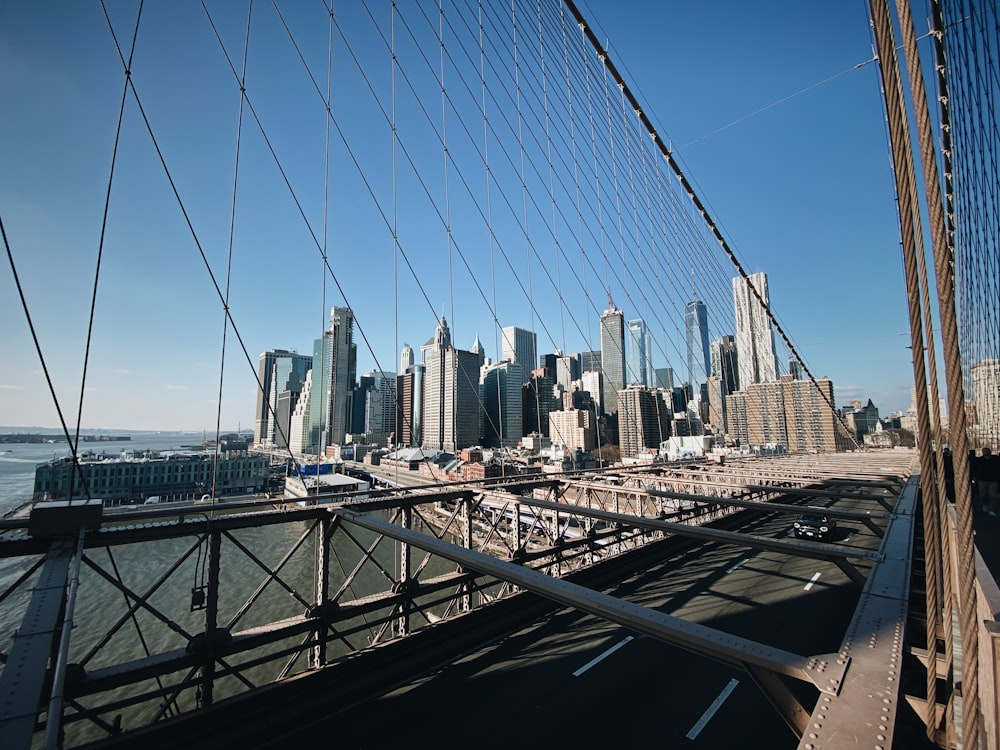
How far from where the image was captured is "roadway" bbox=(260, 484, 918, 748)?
520 centimetres

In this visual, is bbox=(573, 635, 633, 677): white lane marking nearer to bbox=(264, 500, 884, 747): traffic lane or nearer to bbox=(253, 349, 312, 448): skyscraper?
bbox=(264, 500, 884, 747): traffic lane

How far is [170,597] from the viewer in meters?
24.8

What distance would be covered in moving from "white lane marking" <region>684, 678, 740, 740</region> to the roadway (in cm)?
2

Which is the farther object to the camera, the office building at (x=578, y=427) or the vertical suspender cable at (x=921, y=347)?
the office building at (x=578, y=427)

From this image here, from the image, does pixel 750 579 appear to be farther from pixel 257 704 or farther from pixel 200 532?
pixel 200 532

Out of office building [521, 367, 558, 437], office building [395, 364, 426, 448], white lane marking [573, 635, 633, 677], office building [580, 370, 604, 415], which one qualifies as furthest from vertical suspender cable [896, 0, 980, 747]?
office building [580, 370, 604, 415]

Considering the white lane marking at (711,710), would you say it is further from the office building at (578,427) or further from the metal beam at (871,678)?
the office building at (578,427)

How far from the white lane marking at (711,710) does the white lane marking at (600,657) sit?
67.1 inches

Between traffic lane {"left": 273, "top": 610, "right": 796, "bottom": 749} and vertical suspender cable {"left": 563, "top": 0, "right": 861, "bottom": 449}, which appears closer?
traffic lane {"left": 273, "top": 610, "right": 796, "bottom": 749}

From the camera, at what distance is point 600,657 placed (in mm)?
7223

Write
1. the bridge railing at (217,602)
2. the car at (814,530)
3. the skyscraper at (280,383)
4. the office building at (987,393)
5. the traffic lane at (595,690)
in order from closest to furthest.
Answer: the bridge railing at (217,602) < the traffic lane at (595,690) < the car at (814,530) < the office building at (987,393) < the skyscraper at (280,383)

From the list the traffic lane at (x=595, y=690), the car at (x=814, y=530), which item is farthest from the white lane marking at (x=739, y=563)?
the car at (x=814, y=530)

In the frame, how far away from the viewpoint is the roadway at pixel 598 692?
5203mm

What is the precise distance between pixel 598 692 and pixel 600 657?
1.08 meters
